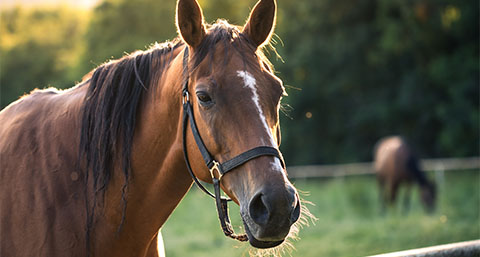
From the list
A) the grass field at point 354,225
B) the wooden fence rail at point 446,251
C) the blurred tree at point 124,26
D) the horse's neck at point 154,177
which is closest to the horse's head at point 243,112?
the horse's neck at point 154,177

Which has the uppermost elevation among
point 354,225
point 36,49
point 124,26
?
point 36,49

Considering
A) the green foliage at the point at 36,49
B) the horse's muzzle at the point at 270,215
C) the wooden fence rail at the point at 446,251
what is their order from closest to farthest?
the horse's muzzle at the point at 270,215 < the wooden fence rail at the point at 446,251 < the green foliage at the point at 36,49

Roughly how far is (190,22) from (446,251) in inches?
75.9

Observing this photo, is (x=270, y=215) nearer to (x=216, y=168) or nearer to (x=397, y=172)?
(x=216, y=168)

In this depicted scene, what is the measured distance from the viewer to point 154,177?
270 centimetres

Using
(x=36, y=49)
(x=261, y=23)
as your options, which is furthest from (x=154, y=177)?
(x=36, y=49)

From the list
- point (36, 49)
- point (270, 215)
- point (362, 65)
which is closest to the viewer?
point (270, 215)

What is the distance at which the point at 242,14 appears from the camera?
2881cm

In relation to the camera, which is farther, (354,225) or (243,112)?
(354,225)

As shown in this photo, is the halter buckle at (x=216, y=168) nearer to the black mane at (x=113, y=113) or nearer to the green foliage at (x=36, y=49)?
the black mane at (x=113, y=113)

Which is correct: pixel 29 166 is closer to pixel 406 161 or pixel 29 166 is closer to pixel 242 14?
pixel 406 161

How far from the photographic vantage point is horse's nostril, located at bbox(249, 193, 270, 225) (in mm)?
2160

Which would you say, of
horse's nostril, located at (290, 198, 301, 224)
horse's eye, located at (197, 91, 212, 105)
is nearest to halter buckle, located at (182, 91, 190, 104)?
horse's eye, located at (197, 91, 212, 105)

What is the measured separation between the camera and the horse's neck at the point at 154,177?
8.73 ft
